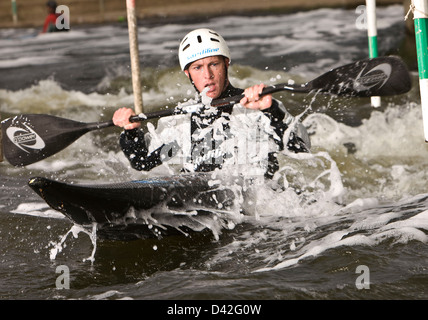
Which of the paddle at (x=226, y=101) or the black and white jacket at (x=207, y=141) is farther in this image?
the black and white jacket at (x=207, y=141)

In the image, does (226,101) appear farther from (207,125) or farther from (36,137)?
(36,137)

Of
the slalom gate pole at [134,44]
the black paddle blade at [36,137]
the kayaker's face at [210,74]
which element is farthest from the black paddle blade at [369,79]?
the slalom gate pole at [134,44]

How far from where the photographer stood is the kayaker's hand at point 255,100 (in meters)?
4.87

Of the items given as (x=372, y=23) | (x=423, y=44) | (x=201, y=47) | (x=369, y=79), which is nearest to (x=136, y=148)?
(x=201, y=47)

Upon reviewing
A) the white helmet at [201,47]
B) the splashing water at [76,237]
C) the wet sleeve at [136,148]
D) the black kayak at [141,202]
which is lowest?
the splashing water at [76,237]

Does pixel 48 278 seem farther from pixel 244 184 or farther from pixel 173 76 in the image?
pixel 173 76

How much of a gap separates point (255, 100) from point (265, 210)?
2.76 feet

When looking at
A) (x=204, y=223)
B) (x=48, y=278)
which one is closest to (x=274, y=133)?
(x=204, y=223)

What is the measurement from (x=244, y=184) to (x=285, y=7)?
1244 cm

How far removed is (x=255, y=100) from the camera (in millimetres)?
4895

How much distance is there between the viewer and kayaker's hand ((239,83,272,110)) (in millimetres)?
4867

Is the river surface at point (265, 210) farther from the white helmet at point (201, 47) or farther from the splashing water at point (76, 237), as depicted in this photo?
the white helmet at point (201, 47)

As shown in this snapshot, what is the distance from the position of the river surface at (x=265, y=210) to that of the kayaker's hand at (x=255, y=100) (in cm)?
61

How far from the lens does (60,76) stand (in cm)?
1332
